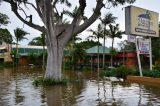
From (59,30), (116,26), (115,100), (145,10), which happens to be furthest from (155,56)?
(115,100)

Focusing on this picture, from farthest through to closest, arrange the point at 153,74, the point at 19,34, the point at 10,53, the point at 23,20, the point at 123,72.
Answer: the point at 10,53, the point at 19,34, the point at 123,72, the point at 153,74, the point at 23,20

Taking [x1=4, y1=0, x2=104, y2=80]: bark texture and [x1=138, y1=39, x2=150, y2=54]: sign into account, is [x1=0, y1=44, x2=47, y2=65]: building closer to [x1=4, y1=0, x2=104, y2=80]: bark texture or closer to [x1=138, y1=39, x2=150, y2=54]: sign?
[x1=138, y1=39, x2=150, y2=54]: sign

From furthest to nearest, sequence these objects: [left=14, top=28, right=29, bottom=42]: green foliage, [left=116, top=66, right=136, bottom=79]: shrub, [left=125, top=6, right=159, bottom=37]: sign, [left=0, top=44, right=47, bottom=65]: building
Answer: [left=0, top=44, right=47, bottom=65]: building → [left=14, top=28, right=29, bottom=42]: green foliage → [left=116, top=66, right=136, bottom=79]: shrub → [left=125, top=6, right=159, bottom=37]: sign

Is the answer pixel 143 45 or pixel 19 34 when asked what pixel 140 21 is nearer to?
pixel 143 45

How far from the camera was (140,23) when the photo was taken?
1074 inches

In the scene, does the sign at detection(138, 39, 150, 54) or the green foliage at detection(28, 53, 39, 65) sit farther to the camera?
the green foliage at detection(28, 53, 39, 65)

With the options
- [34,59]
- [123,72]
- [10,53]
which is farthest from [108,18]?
[10,53]

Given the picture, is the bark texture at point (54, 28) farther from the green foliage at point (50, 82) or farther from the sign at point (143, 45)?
the sign at point (143, 45)

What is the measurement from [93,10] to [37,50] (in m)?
62.5

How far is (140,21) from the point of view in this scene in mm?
27250

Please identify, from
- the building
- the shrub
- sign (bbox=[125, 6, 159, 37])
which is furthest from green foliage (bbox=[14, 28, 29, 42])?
sign (bbox=[125, 6, 159, 37])

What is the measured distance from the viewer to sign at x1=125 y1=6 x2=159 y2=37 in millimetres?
26266

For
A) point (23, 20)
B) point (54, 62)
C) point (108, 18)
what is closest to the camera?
point (23, 20)

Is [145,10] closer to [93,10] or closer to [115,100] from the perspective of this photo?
[93,10]
